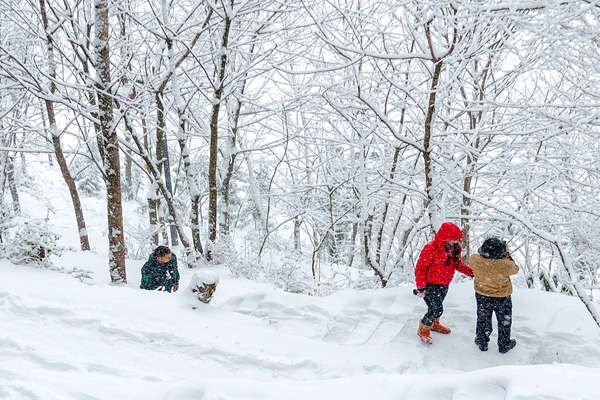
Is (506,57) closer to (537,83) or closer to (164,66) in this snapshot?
(537,83)

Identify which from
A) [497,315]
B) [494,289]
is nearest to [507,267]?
[494,289]

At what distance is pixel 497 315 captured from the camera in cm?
396

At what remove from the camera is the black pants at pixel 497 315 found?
12.8 feet

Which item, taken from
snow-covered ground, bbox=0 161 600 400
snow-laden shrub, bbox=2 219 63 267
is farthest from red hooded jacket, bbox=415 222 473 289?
snow-laden shrub, bbox=2 219 63 267

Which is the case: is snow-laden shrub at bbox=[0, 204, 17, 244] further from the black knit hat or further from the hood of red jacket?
the black knit hat

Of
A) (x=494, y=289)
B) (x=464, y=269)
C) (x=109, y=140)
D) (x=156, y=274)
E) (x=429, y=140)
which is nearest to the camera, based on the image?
(x=494, y=289)

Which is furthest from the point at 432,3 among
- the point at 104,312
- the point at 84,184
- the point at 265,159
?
the point at 84,184

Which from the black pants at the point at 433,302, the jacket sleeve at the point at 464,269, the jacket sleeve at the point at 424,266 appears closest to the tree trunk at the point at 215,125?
the jacket sleeve at the point at 424,266

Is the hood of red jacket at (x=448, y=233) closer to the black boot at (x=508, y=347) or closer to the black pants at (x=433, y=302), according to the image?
the black pants at (x=433, y=302)

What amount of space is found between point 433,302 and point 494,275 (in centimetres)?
66

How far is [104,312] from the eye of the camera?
4027 millimetres

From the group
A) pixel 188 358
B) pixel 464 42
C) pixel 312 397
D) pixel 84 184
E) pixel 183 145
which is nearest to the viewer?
pixel 312 397

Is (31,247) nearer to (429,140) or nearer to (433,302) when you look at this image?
(433,302)

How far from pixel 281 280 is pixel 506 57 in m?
5.73
